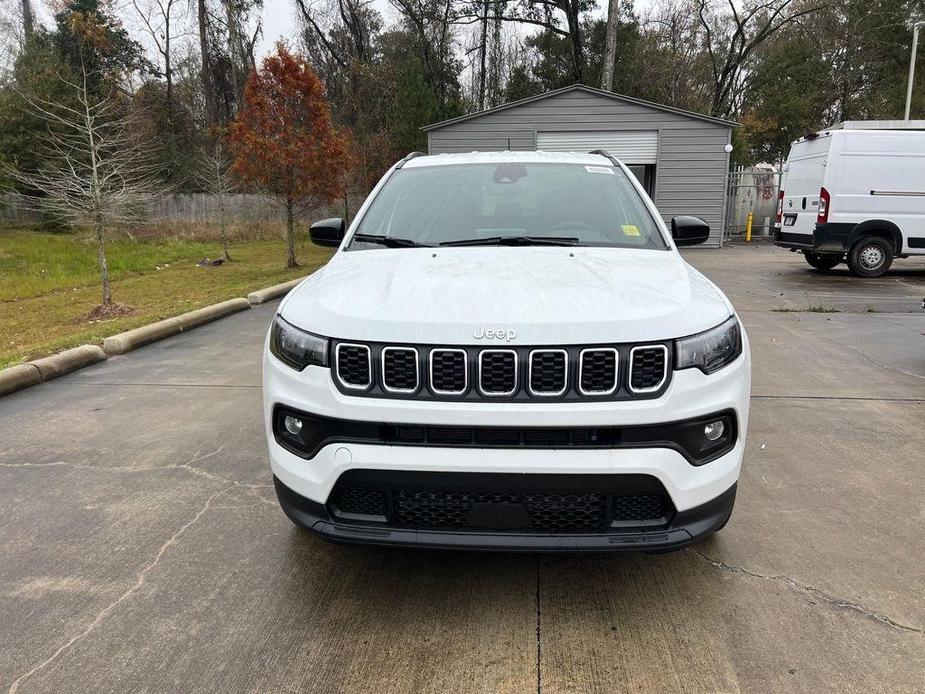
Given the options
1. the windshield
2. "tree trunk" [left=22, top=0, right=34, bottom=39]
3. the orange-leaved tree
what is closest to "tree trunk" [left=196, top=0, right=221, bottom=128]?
"tree trunk" [left=22, top=0, right=34, bottom=39]

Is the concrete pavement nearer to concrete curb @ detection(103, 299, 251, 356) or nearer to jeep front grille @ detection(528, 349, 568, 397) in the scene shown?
jeep front grille @ detection(528, 349, 568, 397)

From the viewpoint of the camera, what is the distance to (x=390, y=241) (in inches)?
134

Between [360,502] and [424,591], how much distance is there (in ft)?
1.97

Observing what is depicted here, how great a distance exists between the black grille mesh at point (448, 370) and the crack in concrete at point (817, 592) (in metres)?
1.51

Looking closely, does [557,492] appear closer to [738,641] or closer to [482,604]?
[482,604]

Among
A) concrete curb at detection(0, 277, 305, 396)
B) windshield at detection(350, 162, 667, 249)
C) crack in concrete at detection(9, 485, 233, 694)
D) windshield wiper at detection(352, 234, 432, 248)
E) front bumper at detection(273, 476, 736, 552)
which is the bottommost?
crack in concrete at detection(9, 485, 233, 694)

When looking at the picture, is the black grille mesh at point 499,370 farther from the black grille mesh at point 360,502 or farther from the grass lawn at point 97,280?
the grass lawn at point 97,280

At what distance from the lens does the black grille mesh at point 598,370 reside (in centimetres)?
216

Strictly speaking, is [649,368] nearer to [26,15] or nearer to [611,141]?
[611,141]

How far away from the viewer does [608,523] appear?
7.27 feet

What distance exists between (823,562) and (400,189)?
9.50 ft

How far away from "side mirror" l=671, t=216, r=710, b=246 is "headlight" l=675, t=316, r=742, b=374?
A: 158 cm

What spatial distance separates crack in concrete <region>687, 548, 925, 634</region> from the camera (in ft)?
7.88

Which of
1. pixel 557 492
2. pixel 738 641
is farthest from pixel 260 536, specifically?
pixel 738 641
